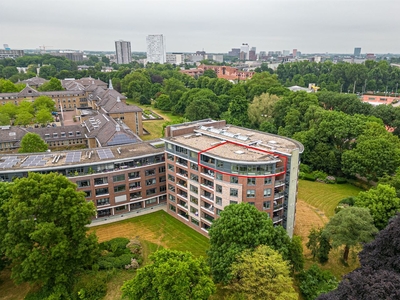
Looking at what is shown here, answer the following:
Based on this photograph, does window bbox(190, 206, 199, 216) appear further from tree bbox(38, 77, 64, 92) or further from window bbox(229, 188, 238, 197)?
tree bbox(38, 77, 64, 92)

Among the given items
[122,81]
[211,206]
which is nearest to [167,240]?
[211,206]

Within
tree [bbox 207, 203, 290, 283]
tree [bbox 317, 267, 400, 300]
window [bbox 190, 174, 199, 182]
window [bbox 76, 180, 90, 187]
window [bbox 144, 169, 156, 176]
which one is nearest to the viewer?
tree [bbox 317, 267, 400, 300]

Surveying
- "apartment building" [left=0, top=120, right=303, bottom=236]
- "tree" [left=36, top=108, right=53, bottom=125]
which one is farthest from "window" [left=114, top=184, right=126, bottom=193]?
"tree" [left=36, top=108, right=53, bottom=125]

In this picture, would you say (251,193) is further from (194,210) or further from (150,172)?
(150,172)

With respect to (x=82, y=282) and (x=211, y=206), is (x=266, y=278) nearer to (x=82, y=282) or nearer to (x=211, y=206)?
(x=211, y=206)

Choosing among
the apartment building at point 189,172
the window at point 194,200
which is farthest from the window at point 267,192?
the window at point 194,200

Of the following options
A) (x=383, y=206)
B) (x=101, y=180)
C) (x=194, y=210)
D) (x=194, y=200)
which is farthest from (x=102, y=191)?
(x=383, y=206)
